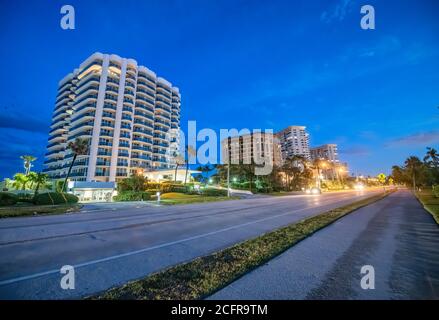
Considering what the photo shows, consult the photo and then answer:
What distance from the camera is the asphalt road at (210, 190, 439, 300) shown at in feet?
11.7

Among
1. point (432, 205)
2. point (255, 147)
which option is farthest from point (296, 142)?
point (432, 205)

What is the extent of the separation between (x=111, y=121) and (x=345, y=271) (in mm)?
73234

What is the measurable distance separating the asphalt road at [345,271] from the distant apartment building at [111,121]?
64860 millimetres

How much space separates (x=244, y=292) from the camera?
3574mm

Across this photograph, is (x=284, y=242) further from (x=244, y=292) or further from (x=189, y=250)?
(x=244, y=292)

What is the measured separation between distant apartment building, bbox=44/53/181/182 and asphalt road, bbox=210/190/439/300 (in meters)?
64.9

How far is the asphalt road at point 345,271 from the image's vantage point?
3580 millimetres

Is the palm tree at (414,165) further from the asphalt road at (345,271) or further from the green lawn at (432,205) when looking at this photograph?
the asphalt road at (345,271)

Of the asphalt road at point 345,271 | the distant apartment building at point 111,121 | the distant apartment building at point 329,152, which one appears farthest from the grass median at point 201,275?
the distant apartment building at point 329,152

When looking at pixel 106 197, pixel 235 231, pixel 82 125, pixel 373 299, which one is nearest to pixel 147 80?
pixel 82 125

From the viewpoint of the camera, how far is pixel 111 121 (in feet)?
216

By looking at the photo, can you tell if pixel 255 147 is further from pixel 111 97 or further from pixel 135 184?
pixel 135 184
